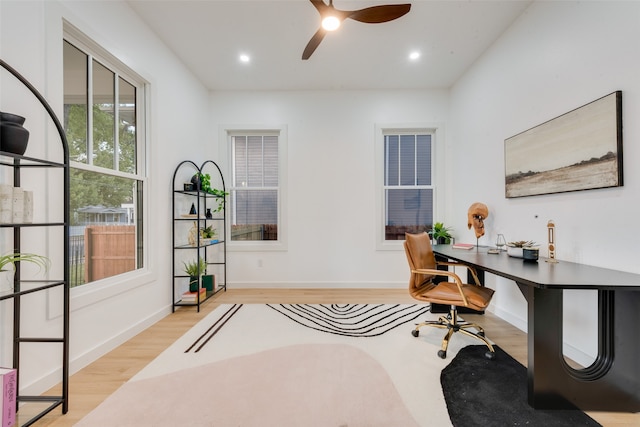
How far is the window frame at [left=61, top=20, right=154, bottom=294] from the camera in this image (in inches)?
81.4

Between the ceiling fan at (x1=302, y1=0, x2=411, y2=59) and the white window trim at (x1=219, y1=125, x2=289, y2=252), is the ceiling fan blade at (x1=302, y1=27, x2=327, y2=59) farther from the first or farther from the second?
the white window trim at (x1=219, y1=125, x2=289, y2=252)

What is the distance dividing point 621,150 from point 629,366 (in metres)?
1.33

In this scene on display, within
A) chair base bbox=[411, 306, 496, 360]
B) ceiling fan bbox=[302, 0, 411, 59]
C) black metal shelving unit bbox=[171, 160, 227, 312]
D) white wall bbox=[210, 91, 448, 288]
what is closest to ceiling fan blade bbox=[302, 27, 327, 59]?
ceiling fan bbox=[302, 0, 411, 59]

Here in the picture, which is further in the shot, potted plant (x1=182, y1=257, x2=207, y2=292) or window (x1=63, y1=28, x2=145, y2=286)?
potted plant (x1=182, y1=257, x2=207, y2=292)

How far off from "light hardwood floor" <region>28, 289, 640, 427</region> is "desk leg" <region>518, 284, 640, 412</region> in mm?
87

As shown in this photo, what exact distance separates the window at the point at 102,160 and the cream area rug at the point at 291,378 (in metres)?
1.01

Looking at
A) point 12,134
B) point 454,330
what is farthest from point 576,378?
point 12,134

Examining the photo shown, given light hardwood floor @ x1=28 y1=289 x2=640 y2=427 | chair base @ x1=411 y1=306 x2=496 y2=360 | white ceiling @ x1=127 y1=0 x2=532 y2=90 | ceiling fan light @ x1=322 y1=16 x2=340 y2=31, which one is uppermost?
white ceiling @ x1=127 y1=0 x2=532 y2=90

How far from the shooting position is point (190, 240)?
3287mm

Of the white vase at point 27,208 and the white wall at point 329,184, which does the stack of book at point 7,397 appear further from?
the white wall at point 329,184

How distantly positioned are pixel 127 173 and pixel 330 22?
7.47 feet

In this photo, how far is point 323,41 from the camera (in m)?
2.97

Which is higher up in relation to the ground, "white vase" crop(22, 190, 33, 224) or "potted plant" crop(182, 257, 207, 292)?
"white vase" crop(22, 190, 33, 224)

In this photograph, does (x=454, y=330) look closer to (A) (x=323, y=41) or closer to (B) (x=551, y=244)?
(B) (x=551, y=244)
